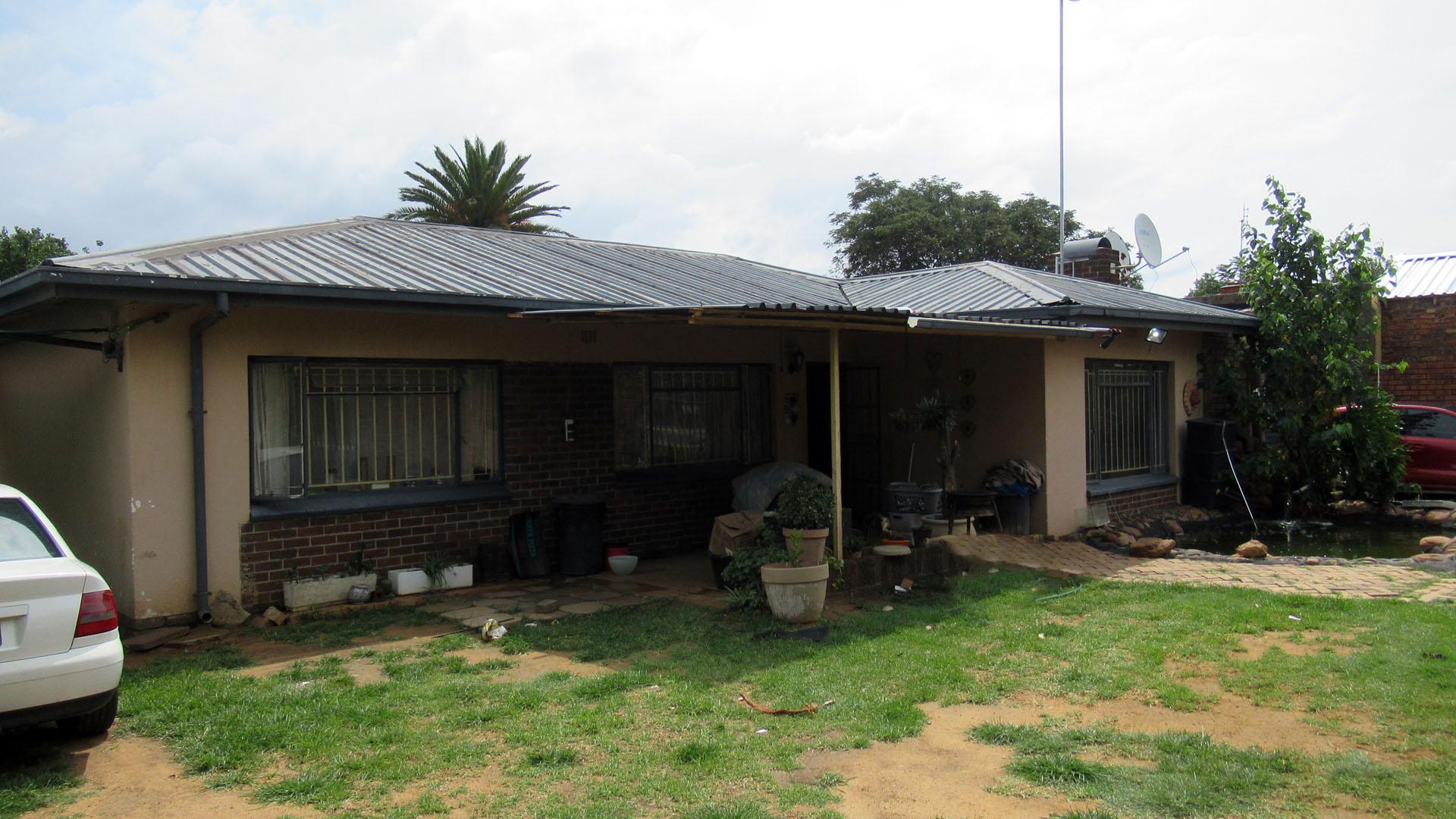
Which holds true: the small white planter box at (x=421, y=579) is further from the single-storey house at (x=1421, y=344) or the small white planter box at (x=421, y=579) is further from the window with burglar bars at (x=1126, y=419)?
the single-storey house at (x=1421, y=344)

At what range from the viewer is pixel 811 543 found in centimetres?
777

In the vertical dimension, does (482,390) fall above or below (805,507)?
above

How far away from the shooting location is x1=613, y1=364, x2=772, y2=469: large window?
36.0 ft

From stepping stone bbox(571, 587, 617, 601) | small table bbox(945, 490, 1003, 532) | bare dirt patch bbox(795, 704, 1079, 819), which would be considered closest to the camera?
bare dirt patch bbox(795, 704, 1079, 819)

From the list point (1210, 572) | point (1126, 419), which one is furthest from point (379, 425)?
point (1126, 419)

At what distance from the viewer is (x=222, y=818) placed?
421 centimetres

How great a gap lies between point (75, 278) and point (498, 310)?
10.1 ft

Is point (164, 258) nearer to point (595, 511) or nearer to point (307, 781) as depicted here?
point (595, 511)

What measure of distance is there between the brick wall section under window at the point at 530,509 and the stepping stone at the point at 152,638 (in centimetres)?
69

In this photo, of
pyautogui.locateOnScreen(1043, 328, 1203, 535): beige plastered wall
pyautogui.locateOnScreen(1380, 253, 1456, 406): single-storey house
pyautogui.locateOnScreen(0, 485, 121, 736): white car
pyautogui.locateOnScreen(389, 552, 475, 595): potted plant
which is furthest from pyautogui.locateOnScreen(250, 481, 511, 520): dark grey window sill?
pyautogui.locateOnScreen(1380, 253, 1456, 406): single-storey house

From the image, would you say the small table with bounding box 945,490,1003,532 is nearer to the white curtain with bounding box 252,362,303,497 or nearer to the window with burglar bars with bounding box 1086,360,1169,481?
the window with burglar bars with bounding box 1086,360,1169,481

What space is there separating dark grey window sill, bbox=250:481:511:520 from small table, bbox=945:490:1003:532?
176 inches

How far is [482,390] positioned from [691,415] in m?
2.62

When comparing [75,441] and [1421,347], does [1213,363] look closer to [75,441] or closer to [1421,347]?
[1421,347]
